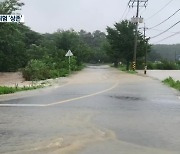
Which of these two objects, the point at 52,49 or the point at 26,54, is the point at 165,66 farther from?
the point at 26,54

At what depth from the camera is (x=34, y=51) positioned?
61.2 m

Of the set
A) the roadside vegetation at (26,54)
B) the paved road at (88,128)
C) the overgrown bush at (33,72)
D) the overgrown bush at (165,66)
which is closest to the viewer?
the paved road at (88,128)

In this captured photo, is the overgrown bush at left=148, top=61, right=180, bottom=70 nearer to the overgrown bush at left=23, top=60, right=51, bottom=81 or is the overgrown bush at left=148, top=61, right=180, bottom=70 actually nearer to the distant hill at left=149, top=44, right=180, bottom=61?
the overgrown bush at left=23, top=60, right=51, bottom=81

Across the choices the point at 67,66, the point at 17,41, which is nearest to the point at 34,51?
the point at 67,66

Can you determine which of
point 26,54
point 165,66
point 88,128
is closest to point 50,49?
point 26,54

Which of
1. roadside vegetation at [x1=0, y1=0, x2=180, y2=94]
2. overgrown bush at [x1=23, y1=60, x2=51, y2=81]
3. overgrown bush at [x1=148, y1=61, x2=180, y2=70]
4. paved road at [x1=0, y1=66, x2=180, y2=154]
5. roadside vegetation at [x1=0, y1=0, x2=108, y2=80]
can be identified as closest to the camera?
paved road at [x1=0, y1=66, x2=180, y2=154]

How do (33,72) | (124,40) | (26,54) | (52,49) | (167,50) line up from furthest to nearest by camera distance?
(167,50), (124,40), (52,49), (26,54), (33,72)

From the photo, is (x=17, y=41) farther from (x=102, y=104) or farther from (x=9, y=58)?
(x=102, y=104)

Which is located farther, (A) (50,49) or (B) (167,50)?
(B) (167,50)

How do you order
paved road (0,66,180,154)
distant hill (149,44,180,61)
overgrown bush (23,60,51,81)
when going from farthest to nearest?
distant hill (149,44,180,61), overgrown bush (23,60,51,81), paved road (0,66,180,154)

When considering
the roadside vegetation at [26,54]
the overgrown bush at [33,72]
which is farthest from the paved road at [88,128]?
the roadside vegetation at [26,54]

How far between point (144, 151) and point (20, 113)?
5.59m

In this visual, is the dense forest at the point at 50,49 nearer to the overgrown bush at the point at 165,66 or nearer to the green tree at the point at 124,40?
the green tree at the point at 124,40

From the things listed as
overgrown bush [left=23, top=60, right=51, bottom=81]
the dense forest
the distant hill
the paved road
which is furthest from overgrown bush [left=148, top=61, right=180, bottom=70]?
the distant hill
